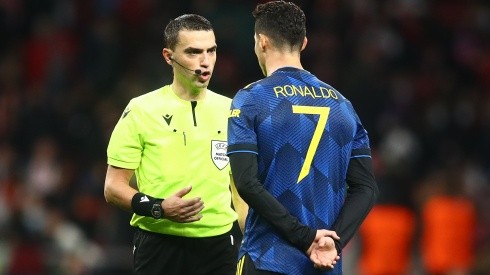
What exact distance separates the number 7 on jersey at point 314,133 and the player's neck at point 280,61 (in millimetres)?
251

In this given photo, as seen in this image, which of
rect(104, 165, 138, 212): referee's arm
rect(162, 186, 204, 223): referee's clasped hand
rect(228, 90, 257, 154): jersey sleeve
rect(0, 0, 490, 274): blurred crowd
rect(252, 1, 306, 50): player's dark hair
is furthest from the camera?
rect(0, 0, 490, 274): blurred crowd

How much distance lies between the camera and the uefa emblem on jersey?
6.10 m

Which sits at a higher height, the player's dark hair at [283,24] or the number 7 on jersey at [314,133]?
the player's dark hair at [283,24]

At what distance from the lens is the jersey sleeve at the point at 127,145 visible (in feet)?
19.6

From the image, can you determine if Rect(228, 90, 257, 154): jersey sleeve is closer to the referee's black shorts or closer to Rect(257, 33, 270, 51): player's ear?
Rect(257, 33, 270, 51): player's ear

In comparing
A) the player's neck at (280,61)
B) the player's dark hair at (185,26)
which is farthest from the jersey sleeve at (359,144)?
the player's dark hair at (185,26)

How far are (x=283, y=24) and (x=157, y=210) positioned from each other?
1.19m

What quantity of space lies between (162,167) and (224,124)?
447 mm

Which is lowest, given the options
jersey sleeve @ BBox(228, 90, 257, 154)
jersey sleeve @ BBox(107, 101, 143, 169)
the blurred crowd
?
the blurred crowd

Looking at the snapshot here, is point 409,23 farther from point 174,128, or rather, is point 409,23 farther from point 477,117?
point 174,128

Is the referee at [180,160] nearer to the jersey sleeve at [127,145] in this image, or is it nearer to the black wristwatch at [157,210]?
the jersey sleeve at [127,145]

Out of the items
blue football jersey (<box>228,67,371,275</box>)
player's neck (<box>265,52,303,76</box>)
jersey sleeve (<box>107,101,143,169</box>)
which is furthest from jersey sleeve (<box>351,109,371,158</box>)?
jersey sleeve (<box>107,101,143,169</box>)

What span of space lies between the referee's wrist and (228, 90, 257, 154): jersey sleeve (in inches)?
27.3

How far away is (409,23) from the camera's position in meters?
14.3
